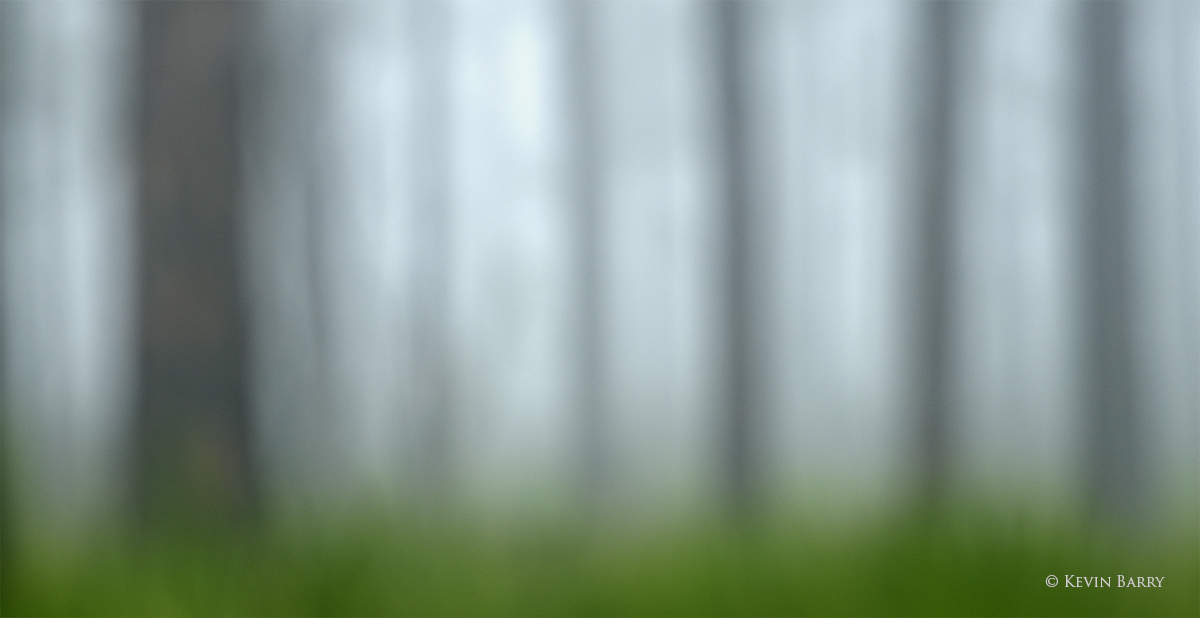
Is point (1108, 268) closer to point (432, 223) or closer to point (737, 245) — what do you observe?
point (737, 245)

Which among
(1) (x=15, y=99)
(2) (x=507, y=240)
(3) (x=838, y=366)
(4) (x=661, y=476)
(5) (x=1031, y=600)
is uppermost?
(1) (x=15, y=99)

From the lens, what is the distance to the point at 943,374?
0.81 meters

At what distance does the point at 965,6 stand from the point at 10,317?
959mm

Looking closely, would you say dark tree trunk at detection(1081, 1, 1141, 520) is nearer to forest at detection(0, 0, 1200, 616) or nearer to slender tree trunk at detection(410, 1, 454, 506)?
forest at detection(0, 0, 1200, 616)

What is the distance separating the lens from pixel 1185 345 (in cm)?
82

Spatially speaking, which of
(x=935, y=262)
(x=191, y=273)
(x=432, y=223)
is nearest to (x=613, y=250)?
(x=432, y=223)

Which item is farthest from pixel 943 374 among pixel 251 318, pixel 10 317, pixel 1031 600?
pixel 10 317

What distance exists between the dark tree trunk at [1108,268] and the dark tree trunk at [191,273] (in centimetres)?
80

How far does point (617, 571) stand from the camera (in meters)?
0.81

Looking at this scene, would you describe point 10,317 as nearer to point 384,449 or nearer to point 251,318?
point 251,318

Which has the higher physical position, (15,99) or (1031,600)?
(15,99)

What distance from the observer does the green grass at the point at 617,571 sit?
0.79 metres

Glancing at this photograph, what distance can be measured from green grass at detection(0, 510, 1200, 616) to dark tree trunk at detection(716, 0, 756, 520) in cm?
7

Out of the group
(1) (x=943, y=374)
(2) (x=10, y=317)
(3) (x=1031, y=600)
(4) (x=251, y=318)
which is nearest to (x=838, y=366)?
(1) (x=943, y=374)
